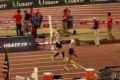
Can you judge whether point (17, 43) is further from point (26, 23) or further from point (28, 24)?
point (28, 24)

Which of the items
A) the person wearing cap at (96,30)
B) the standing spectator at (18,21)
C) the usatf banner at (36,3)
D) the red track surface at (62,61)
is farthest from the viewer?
the usatf banner at (36,3)

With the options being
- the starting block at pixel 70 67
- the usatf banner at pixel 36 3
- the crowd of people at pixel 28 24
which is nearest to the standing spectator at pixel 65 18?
the crowd of people at pixel 28 24

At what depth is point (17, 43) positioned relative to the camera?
30656 mm

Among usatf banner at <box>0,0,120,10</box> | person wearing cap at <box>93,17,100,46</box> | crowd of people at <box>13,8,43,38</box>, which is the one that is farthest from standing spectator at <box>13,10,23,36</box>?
usatf banner at <box>0,0,120,10</box>

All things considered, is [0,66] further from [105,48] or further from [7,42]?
[105,48]

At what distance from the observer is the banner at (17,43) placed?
30281mm

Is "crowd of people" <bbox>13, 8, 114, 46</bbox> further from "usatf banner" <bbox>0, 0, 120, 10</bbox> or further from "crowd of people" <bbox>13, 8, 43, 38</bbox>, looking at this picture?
"usatf banner" <bbox>0, 0, 120, 10</bbox>

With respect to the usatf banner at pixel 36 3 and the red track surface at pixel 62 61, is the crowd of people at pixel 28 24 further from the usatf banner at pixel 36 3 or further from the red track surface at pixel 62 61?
the usatf banner at pixel 36 3

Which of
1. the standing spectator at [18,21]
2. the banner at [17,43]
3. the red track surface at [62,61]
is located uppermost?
the standing spectator at [18,21]

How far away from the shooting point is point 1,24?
4028 cm

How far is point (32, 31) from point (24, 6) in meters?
11.4

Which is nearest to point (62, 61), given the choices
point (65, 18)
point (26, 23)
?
point (65, 18)

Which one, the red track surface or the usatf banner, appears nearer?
the red track surface

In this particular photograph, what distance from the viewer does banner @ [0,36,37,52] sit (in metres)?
30.3
